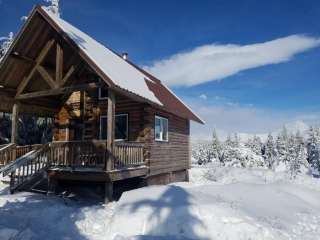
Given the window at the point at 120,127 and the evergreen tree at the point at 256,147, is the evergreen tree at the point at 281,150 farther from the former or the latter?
the window at the point at 120,127

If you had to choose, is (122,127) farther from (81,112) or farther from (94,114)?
(81,112)

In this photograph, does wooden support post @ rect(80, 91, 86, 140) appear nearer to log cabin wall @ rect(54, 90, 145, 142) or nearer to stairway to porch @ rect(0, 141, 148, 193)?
log cabin wall @ rect(54, 90, 145, 142)

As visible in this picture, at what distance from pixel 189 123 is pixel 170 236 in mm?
16266

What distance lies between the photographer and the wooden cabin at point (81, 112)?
1276cm

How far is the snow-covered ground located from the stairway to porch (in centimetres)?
101

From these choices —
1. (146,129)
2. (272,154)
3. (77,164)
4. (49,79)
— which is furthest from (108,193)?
(272,154)

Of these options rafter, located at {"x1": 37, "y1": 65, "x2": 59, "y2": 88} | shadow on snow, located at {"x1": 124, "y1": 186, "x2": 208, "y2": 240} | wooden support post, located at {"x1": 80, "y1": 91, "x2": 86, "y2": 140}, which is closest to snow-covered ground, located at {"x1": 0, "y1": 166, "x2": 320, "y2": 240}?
shadow on snow, located at {"x1": 124, "y1": 186, "x2": 208, "y2": 240}

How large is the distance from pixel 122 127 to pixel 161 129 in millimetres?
2410

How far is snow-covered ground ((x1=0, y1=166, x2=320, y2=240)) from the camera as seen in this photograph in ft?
27.3

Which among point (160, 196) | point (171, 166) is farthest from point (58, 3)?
point (160, 196)

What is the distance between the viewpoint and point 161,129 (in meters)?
18.2

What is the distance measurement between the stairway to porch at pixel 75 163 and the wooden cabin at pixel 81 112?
0.04m

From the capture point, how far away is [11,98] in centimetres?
1573

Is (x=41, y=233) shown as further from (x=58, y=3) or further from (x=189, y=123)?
(x=58, y=3)
